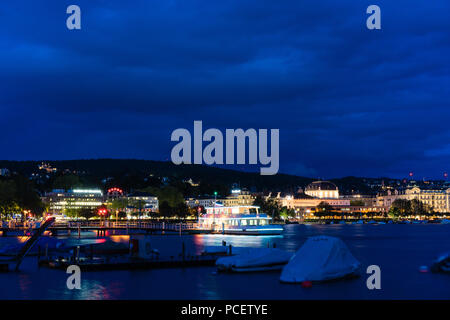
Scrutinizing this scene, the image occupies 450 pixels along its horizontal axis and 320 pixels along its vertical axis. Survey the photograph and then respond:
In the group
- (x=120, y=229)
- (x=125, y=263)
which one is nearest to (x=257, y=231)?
(x=120, y=229)

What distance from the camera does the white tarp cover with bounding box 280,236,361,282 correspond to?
106ft

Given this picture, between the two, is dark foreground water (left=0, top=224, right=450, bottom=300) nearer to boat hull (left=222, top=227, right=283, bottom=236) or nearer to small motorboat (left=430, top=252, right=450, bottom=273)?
small motorboat (left=430, top=252, right=450, bottom=273)

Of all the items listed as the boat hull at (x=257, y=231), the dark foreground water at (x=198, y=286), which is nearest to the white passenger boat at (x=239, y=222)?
the boat hull at (x=257, y=231)

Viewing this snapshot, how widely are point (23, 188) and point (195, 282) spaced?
129 metres

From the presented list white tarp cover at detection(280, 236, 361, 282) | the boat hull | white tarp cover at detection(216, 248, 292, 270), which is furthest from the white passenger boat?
white tarp cover at detection(280, 236, 361, 282)

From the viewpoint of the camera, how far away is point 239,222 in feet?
364

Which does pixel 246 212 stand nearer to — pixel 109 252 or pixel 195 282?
pixel 109 252

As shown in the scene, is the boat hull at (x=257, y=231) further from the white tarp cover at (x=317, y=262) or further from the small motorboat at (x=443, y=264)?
the white tarp cover at (x=317, y=262)

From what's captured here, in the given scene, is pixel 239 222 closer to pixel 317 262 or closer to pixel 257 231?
pixel 257 231

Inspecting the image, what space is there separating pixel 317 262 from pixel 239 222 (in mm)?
78734

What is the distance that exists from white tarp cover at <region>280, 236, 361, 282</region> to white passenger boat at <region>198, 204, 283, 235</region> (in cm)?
7154

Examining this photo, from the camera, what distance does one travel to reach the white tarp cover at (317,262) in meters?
32.2
